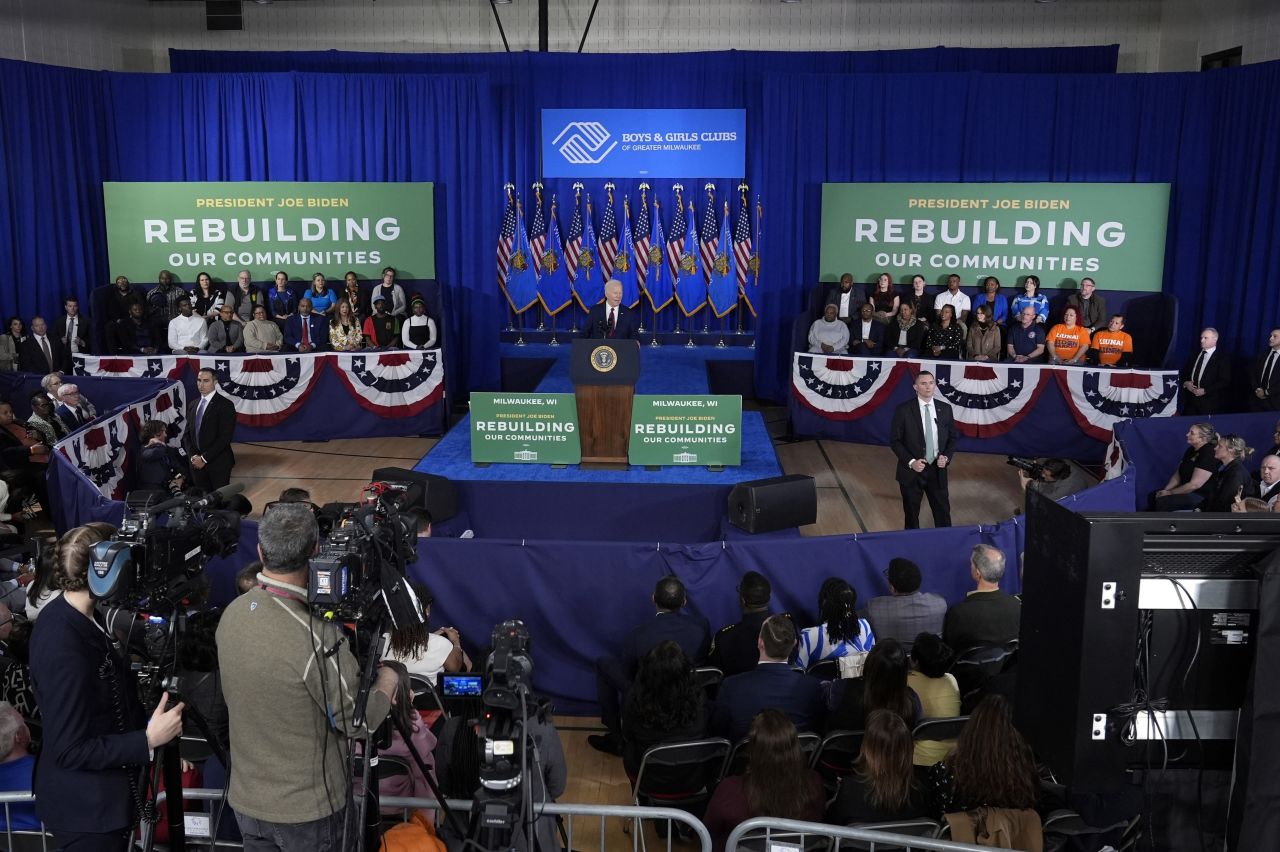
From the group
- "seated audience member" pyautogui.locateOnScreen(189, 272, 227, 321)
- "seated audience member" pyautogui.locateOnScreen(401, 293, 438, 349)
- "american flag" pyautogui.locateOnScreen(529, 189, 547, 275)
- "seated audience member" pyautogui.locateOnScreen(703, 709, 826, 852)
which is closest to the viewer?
"seated audience member" pyautogui.locateOnScreen(703, 709, 826, 852)

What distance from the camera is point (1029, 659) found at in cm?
243

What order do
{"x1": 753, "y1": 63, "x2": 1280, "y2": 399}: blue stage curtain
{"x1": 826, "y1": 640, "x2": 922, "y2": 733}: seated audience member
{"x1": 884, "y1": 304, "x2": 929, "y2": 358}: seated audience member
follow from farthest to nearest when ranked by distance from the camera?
{"x1": 753, "y1": 63, "x2": 1280, "y2": 399}: blue stage curtain → {"x1": 884, "y1": 304, "x2": 929, "y2": 358}: seated audience member → {"x1": 826, "y1": 640, "x2": 922, "y2": 733}: seated audience member

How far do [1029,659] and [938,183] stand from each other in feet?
40.2

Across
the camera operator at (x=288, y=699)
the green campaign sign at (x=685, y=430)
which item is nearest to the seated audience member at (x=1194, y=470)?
the green campaign sign at (x=685, y=430)

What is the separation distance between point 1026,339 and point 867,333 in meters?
1.74

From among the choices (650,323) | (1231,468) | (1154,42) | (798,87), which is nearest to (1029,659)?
(1231,468)

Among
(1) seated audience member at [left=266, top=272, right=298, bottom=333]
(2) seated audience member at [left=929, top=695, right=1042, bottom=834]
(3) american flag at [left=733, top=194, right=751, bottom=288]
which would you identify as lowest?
(2) seated audience member at [left=929, top=695, right=1042, bottom=834]

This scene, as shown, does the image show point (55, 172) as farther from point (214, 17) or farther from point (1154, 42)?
point (1154, 42)

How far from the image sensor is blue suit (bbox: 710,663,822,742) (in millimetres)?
4691

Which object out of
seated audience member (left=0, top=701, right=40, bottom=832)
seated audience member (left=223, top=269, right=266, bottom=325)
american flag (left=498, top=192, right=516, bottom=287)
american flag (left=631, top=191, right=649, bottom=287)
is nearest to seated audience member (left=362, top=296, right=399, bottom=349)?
seated audience member (left=223, top=269, right=266, bottom=325)

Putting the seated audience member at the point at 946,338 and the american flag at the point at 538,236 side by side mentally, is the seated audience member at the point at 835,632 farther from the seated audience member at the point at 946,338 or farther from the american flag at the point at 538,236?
the american flag at the point at 538,236

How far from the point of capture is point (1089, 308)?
12.9 m

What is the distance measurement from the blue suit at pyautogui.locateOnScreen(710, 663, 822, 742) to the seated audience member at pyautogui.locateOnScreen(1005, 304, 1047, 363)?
27.9 feet

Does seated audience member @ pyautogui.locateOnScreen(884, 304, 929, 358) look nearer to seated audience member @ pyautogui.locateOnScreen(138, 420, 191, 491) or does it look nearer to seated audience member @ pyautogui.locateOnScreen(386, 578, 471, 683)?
seated audience member @ pyautogui.locateOnScreen(138, 420, 191, 491)
